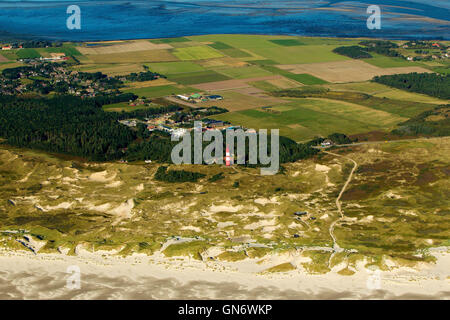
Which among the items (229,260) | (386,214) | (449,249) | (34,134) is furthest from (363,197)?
(34,134)

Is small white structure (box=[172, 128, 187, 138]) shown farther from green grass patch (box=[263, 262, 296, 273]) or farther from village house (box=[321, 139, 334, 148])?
green grass patch (box=[263, 262, 296, 273])

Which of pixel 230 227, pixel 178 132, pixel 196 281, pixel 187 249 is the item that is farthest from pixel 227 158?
pixel 196 281

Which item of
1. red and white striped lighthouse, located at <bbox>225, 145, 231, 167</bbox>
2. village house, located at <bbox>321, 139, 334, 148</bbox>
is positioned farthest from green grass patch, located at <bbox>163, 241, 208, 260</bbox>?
village house, located at <bbox>321, 139, 334, 148</bbox>

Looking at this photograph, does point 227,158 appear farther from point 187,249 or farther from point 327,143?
point 187,249

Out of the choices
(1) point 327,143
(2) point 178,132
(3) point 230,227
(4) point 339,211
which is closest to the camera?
(3) point 230,227

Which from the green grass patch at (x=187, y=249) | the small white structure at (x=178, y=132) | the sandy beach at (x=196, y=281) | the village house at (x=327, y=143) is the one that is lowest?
the sandy beach at (x=196, y=281)

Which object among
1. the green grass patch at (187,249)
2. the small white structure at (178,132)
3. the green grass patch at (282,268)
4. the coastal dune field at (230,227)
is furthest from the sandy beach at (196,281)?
the small white structure at (178,132)

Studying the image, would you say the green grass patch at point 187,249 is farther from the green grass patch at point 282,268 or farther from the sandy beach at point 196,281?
the green grass patch at point 282,268
